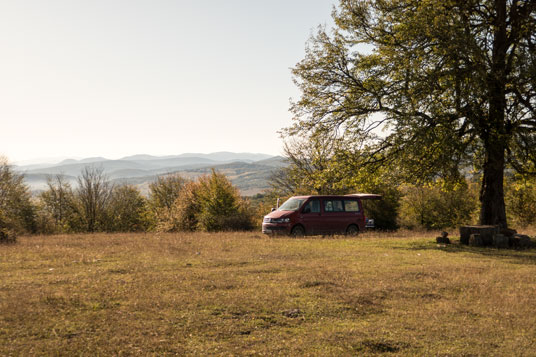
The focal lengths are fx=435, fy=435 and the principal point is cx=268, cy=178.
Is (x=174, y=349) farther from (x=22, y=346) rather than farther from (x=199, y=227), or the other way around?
(x=199, y=227)

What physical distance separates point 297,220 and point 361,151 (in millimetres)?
4436

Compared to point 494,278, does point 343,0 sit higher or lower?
higher

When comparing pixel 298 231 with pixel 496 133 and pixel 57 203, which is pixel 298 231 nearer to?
pixel 496 133

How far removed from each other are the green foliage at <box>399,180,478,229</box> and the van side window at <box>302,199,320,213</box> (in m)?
25.7

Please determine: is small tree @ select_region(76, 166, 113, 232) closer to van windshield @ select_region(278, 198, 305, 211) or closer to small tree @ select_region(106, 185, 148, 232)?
small tree @ select_region(106, 185, 148, 232)

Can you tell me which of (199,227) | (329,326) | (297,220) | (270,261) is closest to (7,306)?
(329,326)

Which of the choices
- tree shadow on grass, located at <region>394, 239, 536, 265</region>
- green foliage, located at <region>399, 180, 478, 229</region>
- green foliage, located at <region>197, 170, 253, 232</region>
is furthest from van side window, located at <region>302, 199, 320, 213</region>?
green foliage, located at <region>399, 180, 478, 229</region>

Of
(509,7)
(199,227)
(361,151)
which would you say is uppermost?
(509,7)

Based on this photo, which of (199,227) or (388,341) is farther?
(199,227)

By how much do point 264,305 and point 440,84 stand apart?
13145 mm

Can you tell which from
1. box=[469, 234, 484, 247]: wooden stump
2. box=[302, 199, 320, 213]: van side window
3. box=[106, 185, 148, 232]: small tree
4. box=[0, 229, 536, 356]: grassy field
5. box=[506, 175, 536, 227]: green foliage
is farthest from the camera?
box=[106, 185, 148, 232]: small tree

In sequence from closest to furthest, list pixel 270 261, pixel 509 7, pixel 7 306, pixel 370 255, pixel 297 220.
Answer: pixel 7 306
pixel 270 261
pixel 370 255
pixel 509 7
pixel 297 220

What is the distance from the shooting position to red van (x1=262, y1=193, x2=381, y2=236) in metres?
20.6

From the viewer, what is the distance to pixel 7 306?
6.98 m
